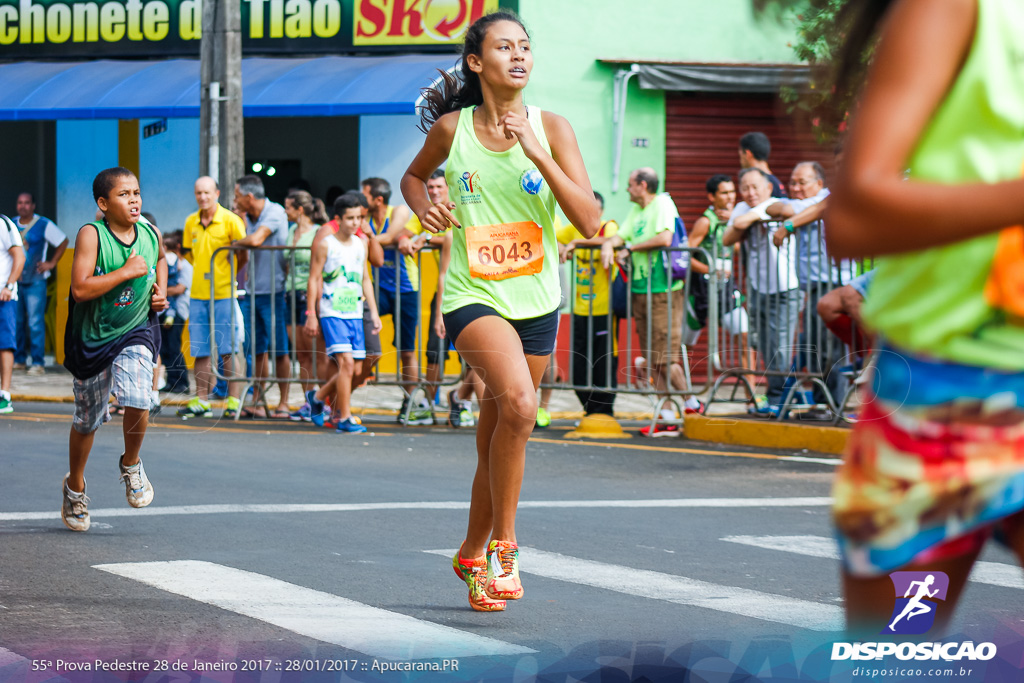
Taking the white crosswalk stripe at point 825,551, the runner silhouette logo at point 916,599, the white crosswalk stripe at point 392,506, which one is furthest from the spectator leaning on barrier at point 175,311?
the runner silhouette logo at point 916,599

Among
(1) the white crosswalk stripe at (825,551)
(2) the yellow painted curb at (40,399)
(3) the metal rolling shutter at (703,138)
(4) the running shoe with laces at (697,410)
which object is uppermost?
(3) the metal rolling shutter at (703,138)

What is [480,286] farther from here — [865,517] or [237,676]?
[865,517]

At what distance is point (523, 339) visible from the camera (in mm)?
5258

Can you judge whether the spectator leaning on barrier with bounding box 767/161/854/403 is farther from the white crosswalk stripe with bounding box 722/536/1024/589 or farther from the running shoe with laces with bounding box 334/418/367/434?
the white crosswalk stripe with bounding box 722/536/1024/589

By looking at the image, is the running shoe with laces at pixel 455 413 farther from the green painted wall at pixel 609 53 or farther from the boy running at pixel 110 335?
the green painted wall at pixel 609 53

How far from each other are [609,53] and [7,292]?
8506mm

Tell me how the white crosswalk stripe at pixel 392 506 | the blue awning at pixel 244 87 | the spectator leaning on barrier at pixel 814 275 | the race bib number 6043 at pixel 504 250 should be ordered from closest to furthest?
the race bib number 6043 at pixel 504 250
the white crosswalk stripe at pixel 392 506
the spectator leaning on barrier at pixel 814 275
the blue awning at pixel 244 87

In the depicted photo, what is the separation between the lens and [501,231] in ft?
17.3

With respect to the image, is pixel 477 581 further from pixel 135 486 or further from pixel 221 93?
pixel 221 93

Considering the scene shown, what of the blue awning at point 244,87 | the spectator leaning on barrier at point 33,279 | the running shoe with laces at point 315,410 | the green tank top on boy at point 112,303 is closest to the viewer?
the green tank top on boy at point 112,303

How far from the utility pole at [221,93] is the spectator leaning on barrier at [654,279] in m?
4.98

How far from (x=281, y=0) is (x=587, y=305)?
902cm

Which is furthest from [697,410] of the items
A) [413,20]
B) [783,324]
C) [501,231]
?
[413,20]

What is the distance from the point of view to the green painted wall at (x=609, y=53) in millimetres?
18547
